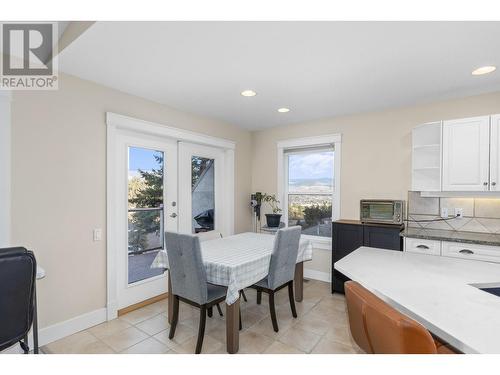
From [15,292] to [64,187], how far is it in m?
1.18

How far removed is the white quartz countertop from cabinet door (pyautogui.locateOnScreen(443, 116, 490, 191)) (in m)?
1.34

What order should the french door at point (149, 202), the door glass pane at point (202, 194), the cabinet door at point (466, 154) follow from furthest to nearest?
the door glass pane at point (202, 194) < the french door at point (149, 202) < the cabinet door at point (466, 154)

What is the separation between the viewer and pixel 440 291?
1.30 meters

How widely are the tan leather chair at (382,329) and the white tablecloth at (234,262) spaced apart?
103 centimetres

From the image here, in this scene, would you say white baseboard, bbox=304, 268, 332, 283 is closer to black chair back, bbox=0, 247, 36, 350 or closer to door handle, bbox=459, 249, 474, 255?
door handle, bbox=459, 249, 474, 255

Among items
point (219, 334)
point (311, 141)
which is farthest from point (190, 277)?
point (311, 141)

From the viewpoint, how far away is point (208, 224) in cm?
413

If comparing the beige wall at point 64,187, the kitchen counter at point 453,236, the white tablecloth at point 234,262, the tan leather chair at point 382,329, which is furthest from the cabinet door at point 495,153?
the beige wall at point 64,187

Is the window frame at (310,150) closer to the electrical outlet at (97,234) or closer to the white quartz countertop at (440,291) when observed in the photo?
the white quartz countertop at (440,291)

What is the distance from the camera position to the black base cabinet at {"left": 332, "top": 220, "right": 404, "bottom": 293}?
306 cm

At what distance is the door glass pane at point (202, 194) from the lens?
3.86 metres

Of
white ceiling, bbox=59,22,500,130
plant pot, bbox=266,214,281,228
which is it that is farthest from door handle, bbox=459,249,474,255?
plant pot, bbox=266,214,281,228

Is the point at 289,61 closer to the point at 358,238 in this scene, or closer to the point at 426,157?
the point at 426,157

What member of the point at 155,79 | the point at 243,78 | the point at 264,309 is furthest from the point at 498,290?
the point at 155,79
